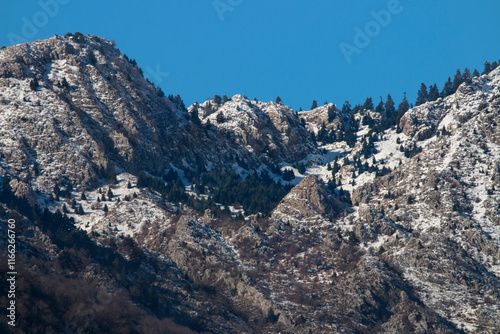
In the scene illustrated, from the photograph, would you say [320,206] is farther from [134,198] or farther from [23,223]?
[23,223]

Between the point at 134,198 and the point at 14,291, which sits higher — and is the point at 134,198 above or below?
above

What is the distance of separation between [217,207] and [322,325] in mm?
61214

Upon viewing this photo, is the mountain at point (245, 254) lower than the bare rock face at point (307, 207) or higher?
lower

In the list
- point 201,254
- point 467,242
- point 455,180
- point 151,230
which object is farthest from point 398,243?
point 151,230

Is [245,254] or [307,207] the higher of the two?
[307,207]

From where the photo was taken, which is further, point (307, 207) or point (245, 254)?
point (307, 207)

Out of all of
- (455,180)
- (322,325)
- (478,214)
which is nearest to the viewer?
(322,325)

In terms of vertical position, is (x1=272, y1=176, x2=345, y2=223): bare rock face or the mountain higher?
(x1=272, y1=176, x2=345, y2=223): bare rock face

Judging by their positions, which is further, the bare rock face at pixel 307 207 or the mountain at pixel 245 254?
the bare rock face at pixel 307 207

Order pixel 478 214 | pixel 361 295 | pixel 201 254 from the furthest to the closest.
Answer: pixel 478 214 → pixel 201 254 → pixel 361 295

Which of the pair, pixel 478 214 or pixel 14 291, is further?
pixel 478 214

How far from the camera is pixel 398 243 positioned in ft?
Answer: 574

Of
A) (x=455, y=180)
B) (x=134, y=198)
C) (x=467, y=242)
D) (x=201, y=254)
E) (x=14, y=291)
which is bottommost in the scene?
(x=14, y=291)

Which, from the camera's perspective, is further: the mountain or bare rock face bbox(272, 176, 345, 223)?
bare rock face bbox(272, 176, 345, 223)
